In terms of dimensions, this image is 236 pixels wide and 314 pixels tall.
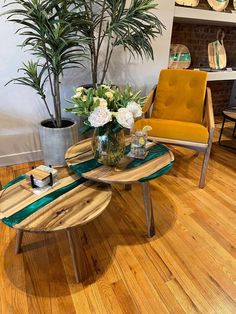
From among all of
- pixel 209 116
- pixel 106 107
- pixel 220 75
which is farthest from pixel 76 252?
pixel 220 75

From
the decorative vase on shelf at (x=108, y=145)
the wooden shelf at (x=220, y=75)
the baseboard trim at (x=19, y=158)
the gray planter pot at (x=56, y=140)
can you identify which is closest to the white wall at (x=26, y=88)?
the baseboard trim at (x=19, y=158)

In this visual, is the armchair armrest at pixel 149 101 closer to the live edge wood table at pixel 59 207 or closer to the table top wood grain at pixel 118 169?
the table top wood grain at pixel 118 169

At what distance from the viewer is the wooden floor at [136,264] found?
1.16 metres

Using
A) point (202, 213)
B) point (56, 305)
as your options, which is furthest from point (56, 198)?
point (202, 213)

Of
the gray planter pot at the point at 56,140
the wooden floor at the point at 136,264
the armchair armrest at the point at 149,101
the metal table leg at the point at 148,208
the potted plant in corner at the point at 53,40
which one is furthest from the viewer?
the armchair armrest at the point at 149,101

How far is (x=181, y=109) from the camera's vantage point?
2.35 meters

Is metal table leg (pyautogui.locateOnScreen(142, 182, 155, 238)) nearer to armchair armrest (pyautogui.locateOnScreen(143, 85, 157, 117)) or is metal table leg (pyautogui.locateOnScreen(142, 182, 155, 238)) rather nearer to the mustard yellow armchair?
the mustard yellow armchair

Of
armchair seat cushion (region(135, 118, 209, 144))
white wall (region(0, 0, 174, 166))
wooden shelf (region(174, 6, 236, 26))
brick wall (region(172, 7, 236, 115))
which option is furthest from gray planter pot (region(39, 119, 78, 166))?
brick wall (region(172, 7, 236, 115))

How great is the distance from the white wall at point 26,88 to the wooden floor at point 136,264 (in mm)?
1018

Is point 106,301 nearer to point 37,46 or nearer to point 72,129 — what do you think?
point 72,129

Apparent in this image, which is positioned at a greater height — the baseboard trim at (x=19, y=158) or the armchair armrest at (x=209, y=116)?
the armchair armrest at (x=209, y=116)

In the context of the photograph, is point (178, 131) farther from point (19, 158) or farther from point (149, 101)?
point (19, 158)

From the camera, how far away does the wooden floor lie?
45.7 inches

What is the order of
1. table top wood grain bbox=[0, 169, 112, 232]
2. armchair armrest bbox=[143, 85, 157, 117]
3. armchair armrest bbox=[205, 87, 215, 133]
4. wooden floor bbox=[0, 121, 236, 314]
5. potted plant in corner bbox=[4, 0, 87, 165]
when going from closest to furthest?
table top wood grain bbox=[0, 169, 112, 232], wooden floor bbox=[0, 121, 236, 314], potted plant in corner bbox=[4, 0, 87, 165], armchair armrest bbox=[205, 87, 215, 133], armchair armrest bbox=[143, 85, 157, 117]
